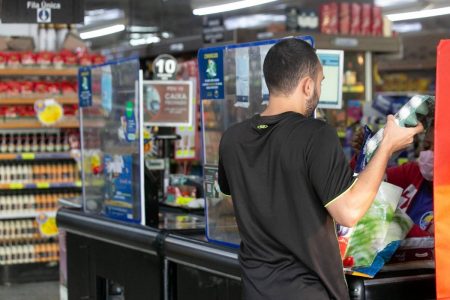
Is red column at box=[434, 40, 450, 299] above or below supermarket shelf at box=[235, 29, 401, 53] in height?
below

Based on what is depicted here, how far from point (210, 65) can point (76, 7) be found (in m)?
5.00

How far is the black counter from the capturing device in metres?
3.21

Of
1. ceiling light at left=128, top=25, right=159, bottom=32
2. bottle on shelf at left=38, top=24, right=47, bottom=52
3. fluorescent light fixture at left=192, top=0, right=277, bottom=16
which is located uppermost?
ceiling light at left=128, top=25, right=159, bottom=32

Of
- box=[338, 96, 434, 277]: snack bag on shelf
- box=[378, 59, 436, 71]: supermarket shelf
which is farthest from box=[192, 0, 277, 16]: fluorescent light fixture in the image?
box=[338, 96, 434, 277]: snack bag on shelf

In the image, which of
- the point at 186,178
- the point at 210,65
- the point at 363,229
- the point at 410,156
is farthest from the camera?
the point at 410,156

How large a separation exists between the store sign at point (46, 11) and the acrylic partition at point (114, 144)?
3.30m

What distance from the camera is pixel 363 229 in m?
3.05

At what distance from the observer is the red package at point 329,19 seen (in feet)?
37.4

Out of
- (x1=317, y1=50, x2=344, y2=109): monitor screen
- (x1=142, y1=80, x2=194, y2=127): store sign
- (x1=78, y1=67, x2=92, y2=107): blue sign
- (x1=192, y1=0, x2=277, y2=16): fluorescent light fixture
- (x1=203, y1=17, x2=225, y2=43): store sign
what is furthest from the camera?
Result: (x1=192, y1=0, x2=277, y2=16): fluorescent light fixture

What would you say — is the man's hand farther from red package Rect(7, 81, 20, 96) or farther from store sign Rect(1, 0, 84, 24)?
store sign Rect(1, 0, 84, 24)

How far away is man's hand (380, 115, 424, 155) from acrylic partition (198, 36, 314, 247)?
1.18 meters

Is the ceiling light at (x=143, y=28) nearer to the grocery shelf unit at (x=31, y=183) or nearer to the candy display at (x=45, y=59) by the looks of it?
the candy display at (x=45, y=59)

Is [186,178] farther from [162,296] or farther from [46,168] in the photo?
[46,168]

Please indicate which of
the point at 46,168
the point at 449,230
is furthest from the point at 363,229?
the point at 46,168
